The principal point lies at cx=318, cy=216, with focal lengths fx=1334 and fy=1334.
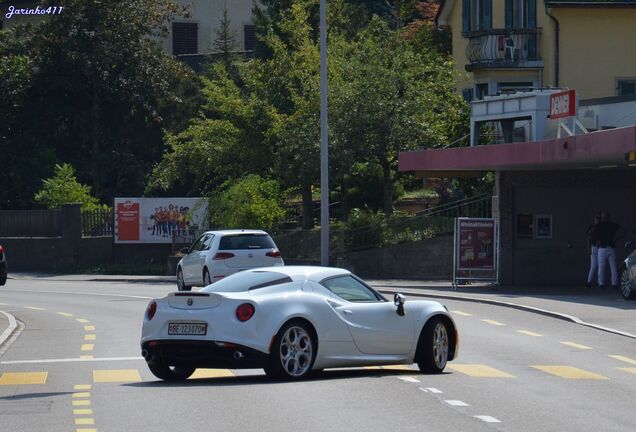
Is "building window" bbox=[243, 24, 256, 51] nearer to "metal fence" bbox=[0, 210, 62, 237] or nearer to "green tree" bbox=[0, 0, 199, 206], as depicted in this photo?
"green tree" bbox=[0, 0, 199, 206]

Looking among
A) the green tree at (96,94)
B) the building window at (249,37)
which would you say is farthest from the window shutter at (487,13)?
the building window at (249,37)

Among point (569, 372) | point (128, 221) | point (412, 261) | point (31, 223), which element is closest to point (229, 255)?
point (412, 261)

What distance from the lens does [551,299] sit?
30.5 metres

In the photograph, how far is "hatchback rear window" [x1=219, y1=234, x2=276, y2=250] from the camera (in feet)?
109

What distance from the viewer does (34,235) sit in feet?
173

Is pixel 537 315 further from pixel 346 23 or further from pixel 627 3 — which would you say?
pixel 346 23

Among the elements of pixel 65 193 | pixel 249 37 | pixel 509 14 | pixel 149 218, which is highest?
pixel 249 37

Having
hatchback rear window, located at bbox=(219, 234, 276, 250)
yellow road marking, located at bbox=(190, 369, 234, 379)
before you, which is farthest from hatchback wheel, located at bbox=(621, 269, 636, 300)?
yellow road marking, located at bbox=(190, 369, 234, 379)

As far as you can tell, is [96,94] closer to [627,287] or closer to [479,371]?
[627,287]

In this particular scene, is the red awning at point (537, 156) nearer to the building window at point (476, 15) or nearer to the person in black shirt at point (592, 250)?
the person in black shirt at point (592, 250)

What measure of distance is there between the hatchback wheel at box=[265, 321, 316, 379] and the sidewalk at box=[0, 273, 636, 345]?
27.8 feet

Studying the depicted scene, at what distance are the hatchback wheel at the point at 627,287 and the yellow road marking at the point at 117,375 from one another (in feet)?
51.6

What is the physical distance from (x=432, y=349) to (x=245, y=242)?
58.7 feet

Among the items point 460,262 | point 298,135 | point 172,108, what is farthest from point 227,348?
point 172,108
